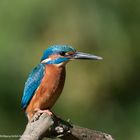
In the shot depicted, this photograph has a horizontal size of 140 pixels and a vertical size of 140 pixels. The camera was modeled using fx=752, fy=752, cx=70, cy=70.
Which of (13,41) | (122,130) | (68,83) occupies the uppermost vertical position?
(13,41)

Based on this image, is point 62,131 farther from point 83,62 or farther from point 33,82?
point 83,62

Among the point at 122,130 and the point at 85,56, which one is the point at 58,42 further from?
the point at 85,56

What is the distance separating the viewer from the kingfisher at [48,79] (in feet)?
20.6

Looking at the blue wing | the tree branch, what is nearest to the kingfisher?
the blue wing

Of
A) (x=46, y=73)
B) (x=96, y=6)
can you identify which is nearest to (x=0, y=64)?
(x=96, y=6)

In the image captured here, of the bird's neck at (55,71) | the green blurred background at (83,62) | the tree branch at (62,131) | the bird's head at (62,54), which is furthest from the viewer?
the green blurred background at (83,62)

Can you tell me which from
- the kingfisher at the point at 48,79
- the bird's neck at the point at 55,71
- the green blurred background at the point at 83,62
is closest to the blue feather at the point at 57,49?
the kingfisher at the point at 48,79

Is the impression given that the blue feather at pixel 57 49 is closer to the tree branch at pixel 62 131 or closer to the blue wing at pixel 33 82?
the blue wing at pixel 33 82

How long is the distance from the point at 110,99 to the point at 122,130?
1.92 feet

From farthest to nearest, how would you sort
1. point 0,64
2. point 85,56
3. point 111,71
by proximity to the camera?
point 111,71
point 0,64
point 85,56

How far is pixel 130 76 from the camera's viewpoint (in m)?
10.9

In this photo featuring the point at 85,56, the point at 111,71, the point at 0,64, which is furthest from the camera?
the point at 111,71

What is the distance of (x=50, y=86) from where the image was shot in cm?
643

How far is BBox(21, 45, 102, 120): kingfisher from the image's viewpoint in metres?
6.29
